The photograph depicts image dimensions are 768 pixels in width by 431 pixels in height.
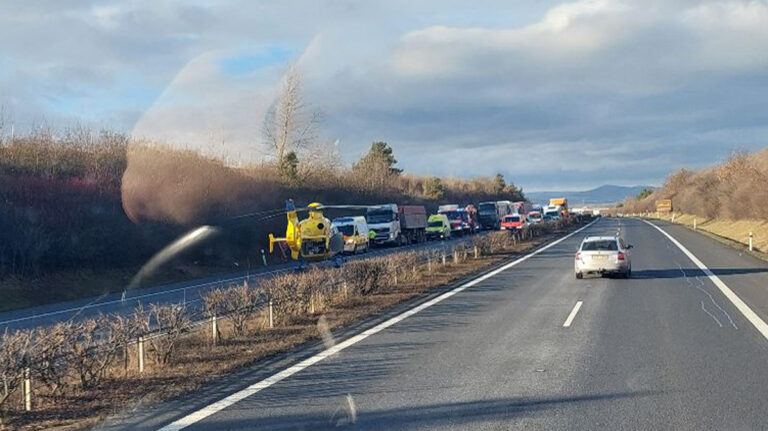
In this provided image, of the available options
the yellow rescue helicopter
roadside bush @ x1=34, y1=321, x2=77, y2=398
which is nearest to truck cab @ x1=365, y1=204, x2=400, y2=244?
the yellow rescue helicopter

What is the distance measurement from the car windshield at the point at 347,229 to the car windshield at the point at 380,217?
8286 millimetres

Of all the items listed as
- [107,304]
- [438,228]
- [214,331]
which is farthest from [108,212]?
[438,228]

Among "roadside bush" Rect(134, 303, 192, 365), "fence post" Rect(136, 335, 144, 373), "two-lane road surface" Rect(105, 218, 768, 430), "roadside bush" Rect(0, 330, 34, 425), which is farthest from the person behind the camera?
"roadside bush" Rect(134, 303, 192, 365)

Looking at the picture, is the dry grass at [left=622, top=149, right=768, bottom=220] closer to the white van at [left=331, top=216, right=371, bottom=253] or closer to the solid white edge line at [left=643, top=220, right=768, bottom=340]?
the white van at [left=331, top=216, right=371, bottom=253]

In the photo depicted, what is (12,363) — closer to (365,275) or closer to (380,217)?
(365,275)

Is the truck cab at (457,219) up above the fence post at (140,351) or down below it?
above

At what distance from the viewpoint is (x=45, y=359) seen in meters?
8.65

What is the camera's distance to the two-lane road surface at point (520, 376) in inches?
307

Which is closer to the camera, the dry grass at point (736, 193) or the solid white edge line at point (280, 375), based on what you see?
the solid white edge line at point (280, 375)

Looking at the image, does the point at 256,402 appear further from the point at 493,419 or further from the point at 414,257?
the point at 414,257

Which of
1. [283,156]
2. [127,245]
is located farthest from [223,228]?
[283,156]

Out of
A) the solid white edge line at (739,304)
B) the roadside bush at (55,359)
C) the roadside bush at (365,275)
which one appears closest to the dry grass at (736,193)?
the solid white edge line at (739,304)

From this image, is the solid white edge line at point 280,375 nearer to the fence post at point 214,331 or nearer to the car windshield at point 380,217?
Answer: the fence post at point 214,331

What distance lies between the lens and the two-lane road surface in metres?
7.79
